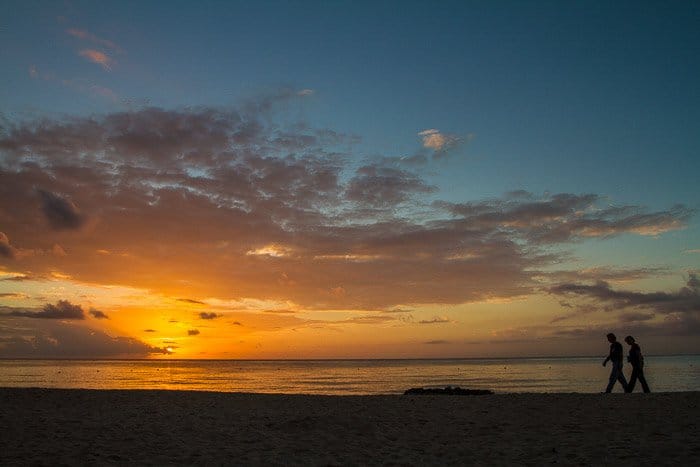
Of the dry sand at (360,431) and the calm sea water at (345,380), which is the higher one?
the dry sand at (360,431)

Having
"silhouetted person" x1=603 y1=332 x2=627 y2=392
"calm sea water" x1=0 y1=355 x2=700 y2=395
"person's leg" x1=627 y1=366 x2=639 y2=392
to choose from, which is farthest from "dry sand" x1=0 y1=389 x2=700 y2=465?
"calm sea water" x1=0 y1=355 x2=700 y2=395

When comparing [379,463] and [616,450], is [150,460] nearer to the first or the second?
[379,463]

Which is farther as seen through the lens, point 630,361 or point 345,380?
point 345,380

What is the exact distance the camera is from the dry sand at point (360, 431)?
35.1 feet

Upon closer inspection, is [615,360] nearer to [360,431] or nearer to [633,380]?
[633,380]

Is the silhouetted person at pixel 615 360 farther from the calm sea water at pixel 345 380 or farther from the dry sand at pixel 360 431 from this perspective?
the calm sea water at pixel 345 380

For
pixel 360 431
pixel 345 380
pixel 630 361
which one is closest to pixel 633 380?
pixel 630 361

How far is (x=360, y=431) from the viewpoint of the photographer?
1366 cm

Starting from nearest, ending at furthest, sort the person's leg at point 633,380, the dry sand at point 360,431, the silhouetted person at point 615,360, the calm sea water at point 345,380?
the dry sand at point 360,431 < the person's leg at point 633,380 < the silhouetted person at point 615,360 < the calm sea water at point 345,380

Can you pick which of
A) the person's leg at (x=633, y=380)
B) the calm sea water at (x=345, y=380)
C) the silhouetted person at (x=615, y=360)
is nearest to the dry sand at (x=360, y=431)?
the person's leg at (x=633, y=380)

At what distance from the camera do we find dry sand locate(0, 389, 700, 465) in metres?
10.7

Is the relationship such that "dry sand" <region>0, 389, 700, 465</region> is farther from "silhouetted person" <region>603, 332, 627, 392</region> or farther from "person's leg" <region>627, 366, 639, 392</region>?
"silhouetted person" <region>603, 332, 627, 392</region>

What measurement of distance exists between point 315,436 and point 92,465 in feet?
16.8

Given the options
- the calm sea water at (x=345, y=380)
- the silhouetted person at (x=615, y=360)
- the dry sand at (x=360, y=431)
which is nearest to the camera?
the dry sand at (x=360, y=431)
